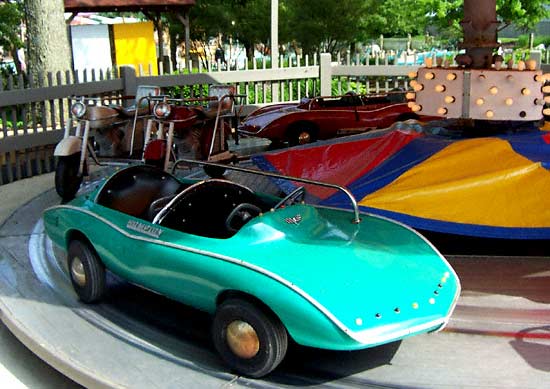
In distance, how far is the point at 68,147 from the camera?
8.54 meters

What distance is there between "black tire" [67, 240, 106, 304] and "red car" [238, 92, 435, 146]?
6.31 meters

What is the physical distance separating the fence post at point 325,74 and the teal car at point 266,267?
35.4 feet

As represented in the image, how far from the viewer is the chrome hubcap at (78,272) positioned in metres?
5.37

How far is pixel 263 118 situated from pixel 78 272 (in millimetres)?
6774

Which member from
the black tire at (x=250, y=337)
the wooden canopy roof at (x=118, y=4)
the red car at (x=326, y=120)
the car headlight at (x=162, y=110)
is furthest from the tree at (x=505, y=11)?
the black tire at (x=250, y=337)

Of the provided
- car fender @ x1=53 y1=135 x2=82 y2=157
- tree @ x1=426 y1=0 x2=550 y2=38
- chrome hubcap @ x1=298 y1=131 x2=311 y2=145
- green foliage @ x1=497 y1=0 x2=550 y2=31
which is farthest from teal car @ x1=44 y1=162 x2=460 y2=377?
green foliage @ x1=497 y1=0 x2=550 y2=31

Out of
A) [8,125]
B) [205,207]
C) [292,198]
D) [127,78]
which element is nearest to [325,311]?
[292,198]

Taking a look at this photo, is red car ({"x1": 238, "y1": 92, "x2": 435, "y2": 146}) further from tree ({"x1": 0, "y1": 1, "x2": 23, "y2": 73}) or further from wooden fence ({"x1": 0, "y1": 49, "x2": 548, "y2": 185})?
tree ({"x1": 0, "y1": 1, "x2": 23, "y2": 73})

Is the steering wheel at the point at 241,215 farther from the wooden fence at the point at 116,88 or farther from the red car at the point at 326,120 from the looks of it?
the red car at the point at 326,120

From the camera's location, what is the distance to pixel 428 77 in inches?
280

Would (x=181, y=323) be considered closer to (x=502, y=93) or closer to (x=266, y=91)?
(x=502, y=93)

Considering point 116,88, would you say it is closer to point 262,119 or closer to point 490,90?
point 262,119

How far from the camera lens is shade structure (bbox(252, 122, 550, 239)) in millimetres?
5980

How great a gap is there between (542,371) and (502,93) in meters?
3.30
